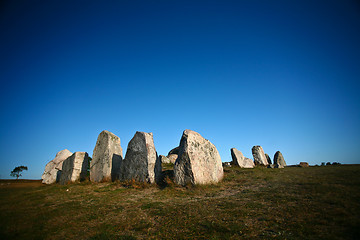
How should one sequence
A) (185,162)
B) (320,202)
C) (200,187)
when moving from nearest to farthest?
(320,202) → (200,187) → (185,162)

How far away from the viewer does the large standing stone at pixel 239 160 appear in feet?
62.5

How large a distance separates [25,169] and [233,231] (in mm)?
30449

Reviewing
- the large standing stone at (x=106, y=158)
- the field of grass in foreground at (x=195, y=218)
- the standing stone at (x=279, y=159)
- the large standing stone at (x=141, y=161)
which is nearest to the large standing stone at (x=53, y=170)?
the large standing stone at (x=106, y=158)

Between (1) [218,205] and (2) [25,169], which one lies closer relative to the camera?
(1) [218,205]

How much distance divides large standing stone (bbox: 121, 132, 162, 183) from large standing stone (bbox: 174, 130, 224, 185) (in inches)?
65.7

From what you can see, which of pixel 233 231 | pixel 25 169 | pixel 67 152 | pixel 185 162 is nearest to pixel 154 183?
pixel 185 162

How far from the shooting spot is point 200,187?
9.38 m

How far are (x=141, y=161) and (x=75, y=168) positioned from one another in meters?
6.41

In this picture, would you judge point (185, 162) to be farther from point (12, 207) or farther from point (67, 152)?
point (67, 152)

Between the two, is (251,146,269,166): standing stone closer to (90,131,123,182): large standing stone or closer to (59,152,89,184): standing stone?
(90,131,123,182): large standing stone

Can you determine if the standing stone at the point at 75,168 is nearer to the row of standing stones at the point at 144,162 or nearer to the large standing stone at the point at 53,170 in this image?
the row of standing stones at the point at 144,162

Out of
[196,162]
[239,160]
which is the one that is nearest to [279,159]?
[239,160]

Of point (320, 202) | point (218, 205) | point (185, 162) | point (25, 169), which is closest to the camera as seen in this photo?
point (320, 202)

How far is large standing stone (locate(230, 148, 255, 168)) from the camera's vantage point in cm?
1905
